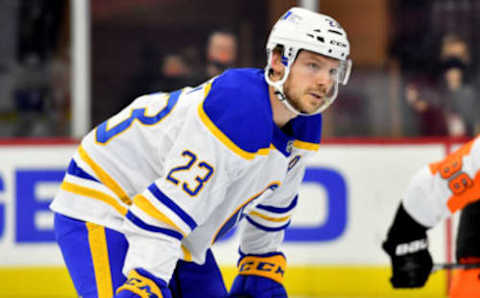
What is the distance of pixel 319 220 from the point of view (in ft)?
14.0

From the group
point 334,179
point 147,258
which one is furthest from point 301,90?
point 334,179

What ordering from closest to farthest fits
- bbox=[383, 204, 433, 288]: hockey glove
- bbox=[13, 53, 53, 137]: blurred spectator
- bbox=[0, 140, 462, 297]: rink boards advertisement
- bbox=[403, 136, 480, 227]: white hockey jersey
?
bbox=[403, 136, 480, 227]: white hockey jersey, bbox=[383, 204, 433, 288]: hockey glove, bbox=[0, 140, 462, 297]: rink boards advertisement, bbox=[13, 53, 53, 137]: blurred spectator

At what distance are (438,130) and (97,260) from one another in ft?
9.55

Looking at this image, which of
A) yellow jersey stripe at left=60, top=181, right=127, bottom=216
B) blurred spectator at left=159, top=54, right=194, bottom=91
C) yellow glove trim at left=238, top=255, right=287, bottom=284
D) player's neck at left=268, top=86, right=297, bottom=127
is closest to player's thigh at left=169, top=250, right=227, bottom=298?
yellow glove trim at left=238, top=255, right=287, bottom=284

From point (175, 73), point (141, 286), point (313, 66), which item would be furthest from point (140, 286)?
point (175, 73)

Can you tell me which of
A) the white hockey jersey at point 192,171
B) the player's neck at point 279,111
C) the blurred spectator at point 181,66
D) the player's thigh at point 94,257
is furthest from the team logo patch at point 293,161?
the blurred spectator at point 181,66

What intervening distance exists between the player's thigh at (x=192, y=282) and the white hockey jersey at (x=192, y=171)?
0.05 meters

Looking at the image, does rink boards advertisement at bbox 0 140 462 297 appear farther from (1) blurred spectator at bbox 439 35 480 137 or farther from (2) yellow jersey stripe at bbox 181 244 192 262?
(2) yellow jersey stripe at bbox 181 244 192 262

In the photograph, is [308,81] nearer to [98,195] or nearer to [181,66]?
[98,195]

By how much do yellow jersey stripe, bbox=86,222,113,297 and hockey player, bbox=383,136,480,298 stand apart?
2.53ft

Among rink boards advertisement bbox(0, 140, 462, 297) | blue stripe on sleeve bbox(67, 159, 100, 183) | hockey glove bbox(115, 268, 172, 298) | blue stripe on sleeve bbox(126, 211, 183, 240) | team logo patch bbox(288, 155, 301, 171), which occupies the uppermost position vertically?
team logo patch bbox(288, 155, 301, 171)

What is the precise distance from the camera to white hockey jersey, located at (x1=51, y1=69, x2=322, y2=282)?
6.21 feet

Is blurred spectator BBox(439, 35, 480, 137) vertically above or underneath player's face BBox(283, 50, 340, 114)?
underneath

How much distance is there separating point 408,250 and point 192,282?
0.58 meters
